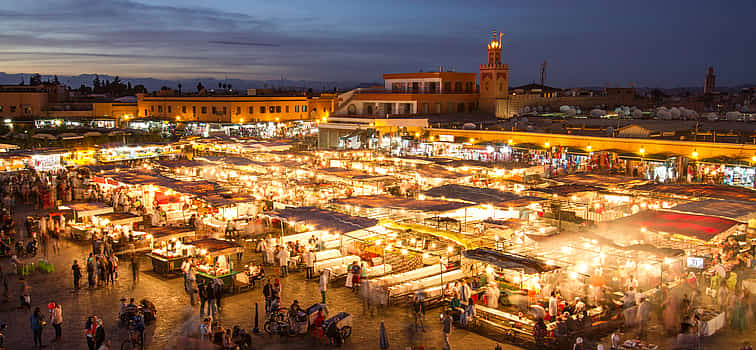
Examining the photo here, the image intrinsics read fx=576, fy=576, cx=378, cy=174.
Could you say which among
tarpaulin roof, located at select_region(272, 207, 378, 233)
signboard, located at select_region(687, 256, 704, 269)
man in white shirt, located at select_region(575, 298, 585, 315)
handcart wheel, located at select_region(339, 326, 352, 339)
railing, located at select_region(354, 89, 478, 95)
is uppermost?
A: railing, located at select_region(354, 89, 478, 95)

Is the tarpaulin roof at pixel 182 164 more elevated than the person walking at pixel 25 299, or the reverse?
the tarpaulin roof at pixel 182 164

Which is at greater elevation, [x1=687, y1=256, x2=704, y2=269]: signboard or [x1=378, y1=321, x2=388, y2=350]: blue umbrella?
[x1=687, y1=256, x2=704, y2=269]: signboard

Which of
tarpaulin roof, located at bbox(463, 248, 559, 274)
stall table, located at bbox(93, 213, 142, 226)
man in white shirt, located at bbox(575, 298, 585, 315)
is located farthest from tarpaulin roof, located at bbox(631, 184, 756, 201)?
stall table, located at bbox(93, 213, 142, 226)

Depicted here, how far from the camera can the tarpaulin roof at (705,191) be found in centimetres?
1682

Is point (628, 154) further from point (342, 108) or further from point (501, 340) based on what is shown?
point (342, 108)

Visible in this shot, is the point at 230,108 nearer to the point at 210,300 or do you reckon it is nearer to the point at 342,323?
the point at 210,300

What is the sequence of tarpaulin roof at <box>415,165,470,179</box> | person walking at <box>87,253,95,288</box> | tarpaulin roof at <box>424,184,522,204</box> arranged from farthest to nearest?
1. tarpaulin roof at <box>415,165,470,179</box>
2. tarpaulin roof at <box>424,184,522,204</box>
3. person walking at <box>87,253,95,288</box>

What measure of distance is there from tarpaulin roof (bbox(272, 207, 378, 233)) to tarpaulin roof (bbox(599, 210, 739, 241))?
626 cm

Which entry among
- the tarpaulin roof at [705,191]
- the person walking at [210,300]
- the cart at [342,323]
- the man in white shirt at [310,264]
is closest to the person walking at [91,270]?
the person walking at [210,300]

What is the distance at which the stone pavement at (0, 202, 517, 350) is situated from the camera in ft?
38.2

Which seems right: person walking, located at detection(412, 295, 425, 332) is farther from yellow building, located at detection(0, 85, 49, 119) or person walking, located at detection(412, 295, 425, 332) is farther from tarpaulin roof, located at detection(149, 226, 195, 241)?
yellow building, located at detection(0, 85, 49, 119)

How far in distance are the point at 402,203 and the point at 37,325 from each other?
32.1 feet

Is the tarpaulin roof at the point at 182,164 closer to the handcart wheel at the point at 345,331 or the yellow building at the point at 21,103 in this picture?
the handcart wheel at the point at 345,331

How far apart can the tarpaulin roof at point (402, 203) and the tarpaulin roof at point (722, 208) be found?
5858 mm
